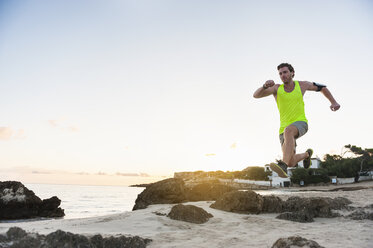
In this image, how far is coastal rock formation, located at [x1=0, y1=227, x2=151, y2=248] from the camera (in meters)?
5.05

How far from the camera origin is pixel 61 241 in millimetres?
5109

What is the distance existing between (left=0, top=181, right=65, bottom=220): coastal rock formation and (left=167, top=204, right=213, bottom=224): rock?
1300 centimetres

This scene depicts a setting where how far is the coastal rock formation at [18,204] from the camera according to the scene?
16.6m

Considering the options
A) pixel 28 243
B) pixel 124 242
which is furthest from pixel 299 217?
pixel 28 243

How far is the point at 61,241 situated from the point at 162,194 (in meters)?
9.47

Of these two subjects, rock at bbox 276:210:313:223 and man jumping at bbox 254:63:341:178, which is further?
rock at bbox 276:210:313:223

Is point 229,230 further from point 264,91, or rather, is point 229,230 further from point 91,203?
point 91,203

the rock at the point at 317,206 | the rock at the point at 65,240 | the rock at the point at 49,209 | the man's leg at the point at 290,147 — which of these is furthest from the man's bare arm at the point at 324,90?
the rock at the point at 49,209

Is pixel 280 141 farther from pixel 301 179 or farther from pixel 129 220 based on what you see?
pixel 301 179

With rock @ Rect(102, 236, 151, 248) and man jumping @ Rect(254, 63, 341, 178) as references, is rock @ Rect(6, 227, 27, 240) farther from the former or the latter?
man jumping @ Rect(254, 63, 341, 178)

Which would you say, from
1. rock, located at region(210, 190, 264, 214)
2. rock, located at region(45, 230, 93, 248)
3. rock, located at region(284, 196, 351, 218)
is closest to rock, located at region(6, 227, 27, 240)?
rock, located at region(45, 230, 93, 248)

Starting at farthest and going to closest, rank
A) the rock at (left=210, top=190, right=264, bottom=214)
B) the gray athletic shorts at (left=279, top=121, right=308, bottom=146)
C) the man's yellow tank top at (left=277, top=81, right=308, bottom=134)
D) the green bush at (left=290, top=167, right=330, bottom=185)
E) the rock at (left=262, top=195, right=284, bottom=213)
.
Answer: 1. the green bush at (left=290, top=167, right=330, bottom=185)
2. the rock at (left=262, top=195, right=284, bottom=213)
3. the rock at (left=210, top=190, right=264, bottom=214)
4. the man's yellow tank top at (left=277, top=81, right=308, bottom=134)
5. the gray athletic shorts at (left=279, top=121, right=308, bottom=146)

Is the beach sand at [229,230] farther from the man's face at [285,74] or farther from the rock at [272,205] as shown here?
the man's face at [285,74]

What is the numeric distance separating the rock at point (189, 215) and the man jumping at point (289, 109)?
4.36 meters
